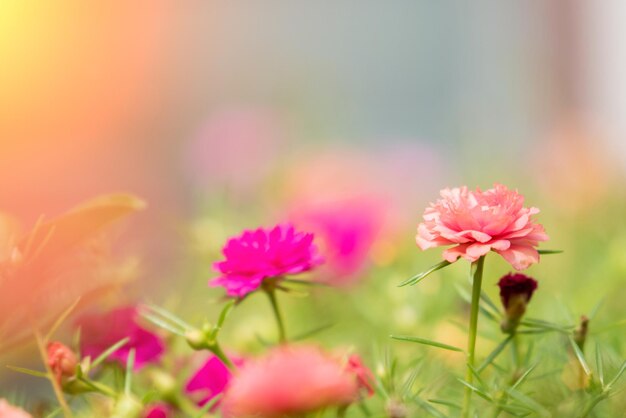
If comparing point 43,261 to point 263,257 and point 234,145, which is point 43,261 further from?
point 234,145

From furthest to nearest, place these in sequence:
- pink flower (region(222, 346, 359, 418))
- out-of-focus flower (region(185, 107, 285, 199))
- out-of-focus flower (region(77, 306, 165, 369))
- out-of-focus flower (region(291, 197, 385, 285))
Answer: out-of-focus flower (region(185, 107, 285, 199))
out-of-focus flower (region(291, 197, 385, 285))
out-of-focus flower (region(77, 306, 165, 369))
pink flower (region(222, 346, 359, 418))

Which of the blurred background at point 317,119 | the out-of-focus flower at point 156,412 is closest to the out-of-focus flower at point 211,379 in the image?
the out-of-focus flower at point 156,412

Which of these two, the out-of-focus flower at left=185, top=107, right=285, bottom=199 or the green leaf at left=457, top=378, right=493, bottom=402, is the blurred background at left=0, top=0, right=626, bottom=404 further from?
the green leaf at left=457, top=378, right=493, bottom=402

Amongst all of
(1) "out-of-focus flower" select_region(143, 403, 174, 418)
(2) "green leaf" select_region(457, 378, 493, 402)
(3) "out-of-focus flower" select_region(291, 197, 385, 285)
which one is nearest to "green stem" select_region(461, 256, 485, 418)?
(2) "green leaf" select_region(457, 378, 493, 402)

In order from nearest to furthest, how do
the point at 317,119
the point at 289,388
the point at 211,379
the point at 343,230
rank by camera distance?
the point at 289,388
the point at 211,379
the point at 343,230
the point at 317,119

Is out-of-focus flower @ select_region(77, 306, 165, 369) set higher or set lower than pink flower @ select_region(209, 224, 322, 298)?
lower

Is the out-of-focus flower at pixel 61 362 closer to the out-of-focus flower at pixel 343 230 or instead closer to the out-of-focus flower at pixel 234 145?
the out-of-focus flower at pixel 343 230

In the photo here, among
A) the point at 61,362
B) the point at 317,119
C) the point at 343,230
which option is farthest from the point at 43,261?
the point at 317,119
